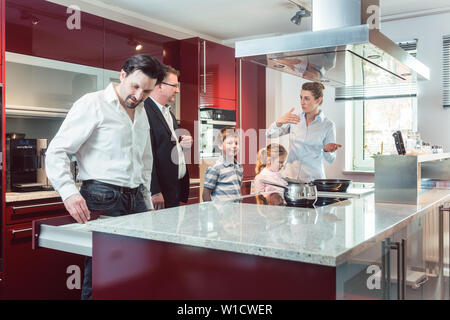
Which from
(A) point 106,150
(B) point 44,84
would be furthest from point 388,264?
(B) point 44,84

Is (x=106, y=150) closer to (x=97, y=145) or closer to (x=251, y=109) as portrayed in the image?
(x=97, y=145)

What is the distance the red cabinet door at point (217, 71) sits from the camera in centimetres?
422

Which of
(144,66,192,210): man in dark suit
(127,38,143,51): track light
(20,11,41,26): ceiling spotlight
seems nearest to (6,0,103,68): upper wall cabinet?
(20,11,41,26): ceiling spotlight

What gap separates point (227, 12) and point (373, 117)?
179 cm

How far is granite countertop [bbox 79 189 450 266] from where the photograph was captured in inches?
43.0

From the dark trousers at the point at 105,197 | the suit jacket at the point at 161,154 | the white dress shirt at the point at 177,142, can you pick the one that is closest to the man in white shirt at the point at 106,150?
the dark trousers at the point at 105,197

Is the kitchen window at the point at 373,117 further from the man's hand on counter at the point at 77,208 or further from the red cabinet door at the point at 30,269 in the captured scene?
the man's hand on counter at the point at 77,208

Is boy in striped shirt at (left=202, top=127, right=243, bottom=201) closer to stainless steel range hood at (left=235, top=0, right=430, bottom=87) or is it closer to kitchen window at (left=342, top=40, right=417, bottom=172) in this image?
stainless steel range hood at (left=235, top=0, right=430, bottom=87)

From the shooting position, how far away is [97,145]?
215cm

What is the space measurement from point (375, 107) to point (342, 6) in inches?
110

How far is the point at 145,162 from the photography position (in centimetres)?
246

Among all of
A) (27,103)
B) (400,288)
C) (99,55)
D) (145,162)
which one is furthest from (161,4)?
(400,288)
